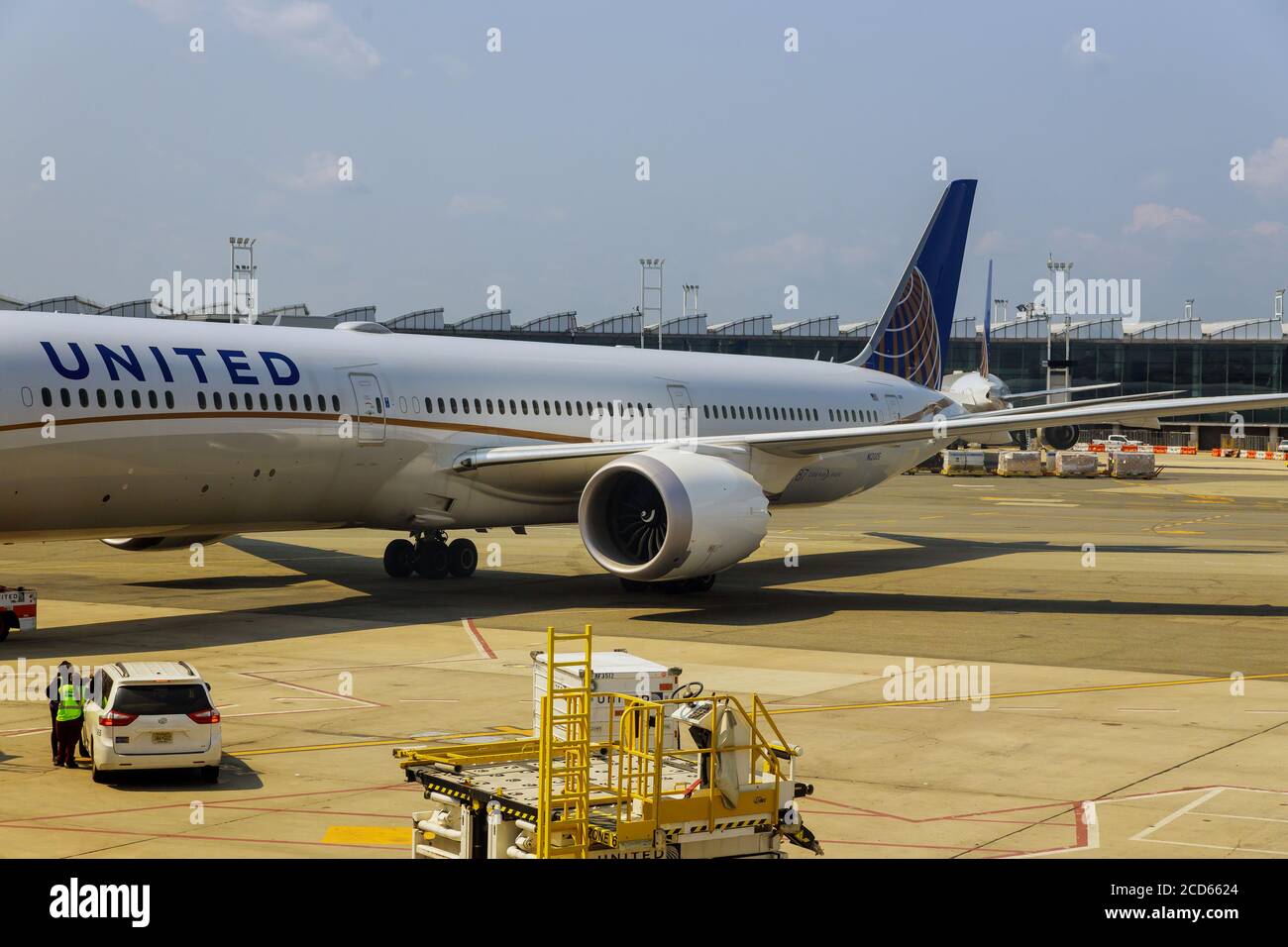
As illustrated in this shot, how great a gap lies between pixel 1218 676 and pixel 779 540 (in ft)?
73.9

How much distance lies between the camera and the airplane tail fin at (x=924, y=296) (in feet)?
142

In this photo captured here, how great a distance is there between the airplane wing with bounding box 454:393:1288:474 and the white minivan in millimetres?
14679

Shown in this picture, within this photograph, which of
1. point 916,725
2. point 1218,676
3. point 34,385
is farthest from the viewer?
point 34,385

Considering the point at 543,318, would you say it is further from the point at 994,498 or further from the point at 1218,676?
the point at 1218,676

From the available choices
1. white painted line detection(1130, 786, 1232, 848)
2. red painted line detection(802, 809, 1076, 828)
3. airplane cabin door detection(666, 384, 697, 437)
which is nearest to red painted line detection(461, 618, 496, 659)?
red painted line detection(802, 809, 1076, 828)

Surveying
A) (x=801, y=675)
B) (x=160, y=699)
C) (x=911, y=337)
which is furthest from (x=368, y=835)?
(x=911, y=337)

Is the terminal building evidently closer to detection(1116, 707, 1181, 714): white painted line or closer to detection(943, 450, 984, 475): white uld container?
detection(943, 450, 984, 475): white uld container

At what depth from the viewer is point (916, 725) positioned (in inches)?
668

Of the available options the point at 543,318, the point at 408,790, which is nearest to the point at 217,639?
the point at 408,790

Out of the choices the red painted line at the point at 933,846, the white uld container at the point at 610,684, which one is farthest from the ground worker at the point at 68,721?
the red painted line at the point at 933,846

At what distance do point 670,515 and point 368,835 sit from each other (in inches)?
559

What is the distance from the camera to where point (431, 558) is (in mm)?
31859

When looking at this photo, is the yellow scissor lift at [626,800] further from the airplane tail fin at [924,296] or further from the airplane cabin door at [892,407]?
the airplane tail fin at [924,296]

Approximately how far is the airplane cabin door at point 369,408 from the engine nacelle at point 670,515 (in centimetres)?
400
